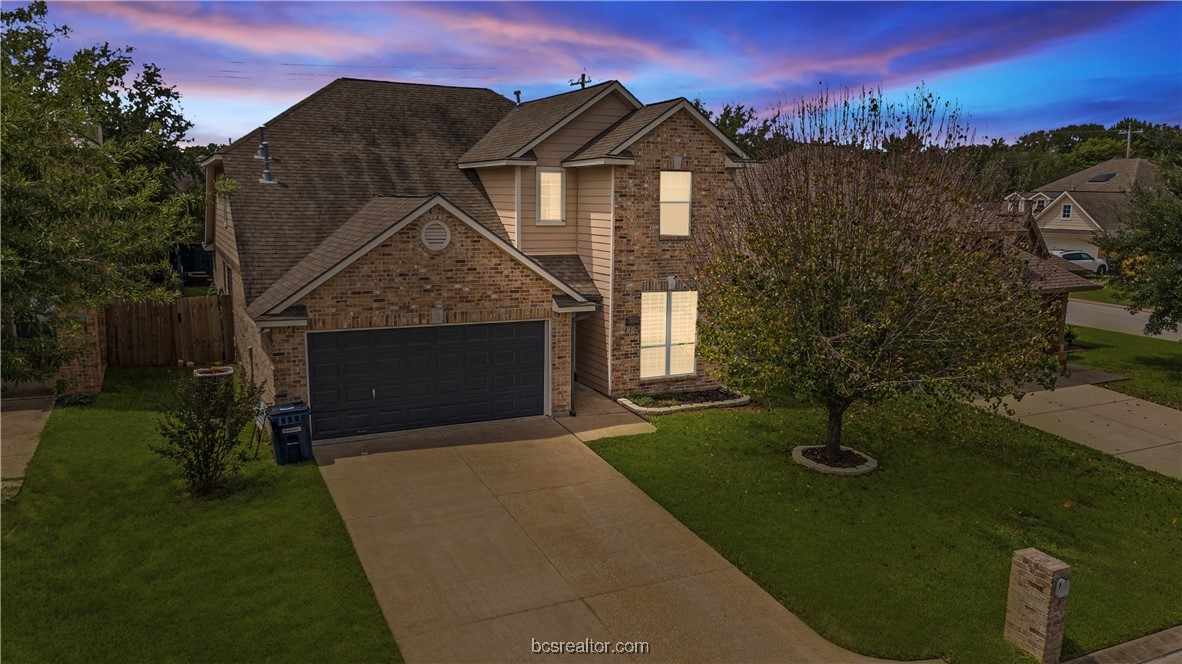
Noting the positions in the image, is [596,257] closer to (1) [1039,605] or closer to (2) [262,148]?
(2) [262,148]

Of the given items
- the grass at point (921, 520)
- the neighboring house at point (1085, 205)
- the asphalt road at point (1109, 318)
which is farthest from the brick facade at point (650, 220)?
the neighboring house at point (1085, 205)

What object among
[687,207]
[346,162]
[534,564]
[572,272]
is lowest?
[534,564]

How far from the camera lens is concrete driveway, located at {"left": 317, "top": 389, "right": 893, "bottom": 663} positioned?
8445mm

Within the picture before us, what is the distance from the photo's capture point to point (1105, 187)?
2301 inches

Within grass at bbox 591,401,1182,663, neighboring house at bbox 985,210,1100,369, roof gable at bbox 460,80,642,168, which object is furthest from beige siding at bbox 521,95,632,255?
neighboring house at bbox 985,210,1100,369

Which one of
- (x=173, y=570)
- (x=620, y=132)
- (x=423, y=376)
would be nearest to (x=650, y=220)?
(x=620, y=132)

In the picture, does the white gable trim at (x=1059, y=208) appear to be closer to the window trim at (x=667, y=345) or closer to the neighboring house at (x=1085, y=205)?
the neighboring house at (x=1085, y=205)

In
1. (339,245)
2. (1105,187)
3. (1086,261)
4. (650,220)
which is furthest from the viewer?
(1105,187)

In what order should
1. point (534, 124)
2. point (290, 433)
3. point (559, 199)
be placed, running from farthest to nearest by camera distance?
point (534, 124) → point (559, 199) → point (290, 433)

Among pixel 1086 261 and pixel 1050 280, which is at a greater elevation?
pixel 1086 261

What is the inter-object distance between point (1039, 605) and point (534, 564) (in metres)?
5.74

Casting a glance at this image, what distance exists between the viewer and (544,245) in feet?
61.4

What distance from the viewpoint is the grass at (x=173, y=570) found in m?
7.98

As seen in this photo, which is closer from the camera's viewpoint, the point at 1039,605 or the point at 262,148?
the point at 1039,605
